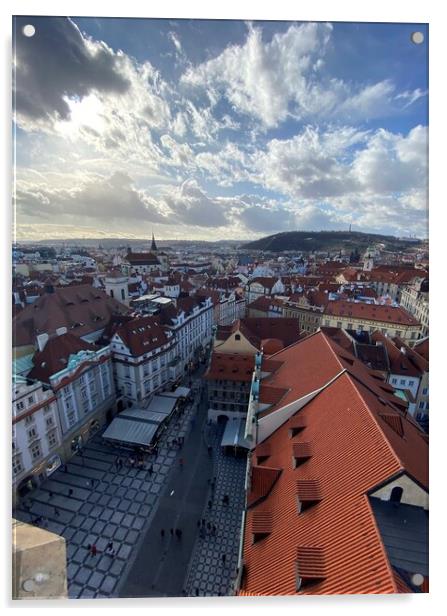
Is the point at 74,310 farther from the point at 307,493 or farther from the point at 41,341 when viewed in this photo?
the point at 307,493

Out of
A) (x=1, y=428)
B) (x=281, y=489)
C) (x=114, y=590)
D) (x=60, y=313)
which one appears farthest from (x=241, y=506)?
(x=60, y=313)

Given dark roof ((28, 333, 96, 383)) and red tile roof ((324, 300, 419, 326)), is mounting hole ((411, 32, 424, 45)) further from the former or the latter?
red tile roof ((324, 300, 419, 326))

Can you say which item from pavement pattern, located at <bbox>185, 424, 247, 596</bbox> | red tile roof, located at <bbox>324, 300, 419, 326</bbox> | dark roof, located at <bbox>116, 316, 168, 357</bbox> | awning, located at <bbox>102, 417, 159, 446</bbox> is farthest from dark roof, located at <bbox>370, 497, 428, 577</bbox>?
red tile roof, located at <bbox>324, 300, 419, 326</bbox>

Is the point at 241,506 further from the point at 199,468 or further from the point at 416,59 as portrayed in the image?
the point at 416,59

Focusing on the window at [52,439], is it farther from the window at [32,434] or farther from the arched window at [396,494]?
the arched window at [396,494]

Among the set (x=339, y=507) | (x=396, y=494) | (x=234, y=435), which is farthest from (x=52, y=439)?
(x=396, y=494)
